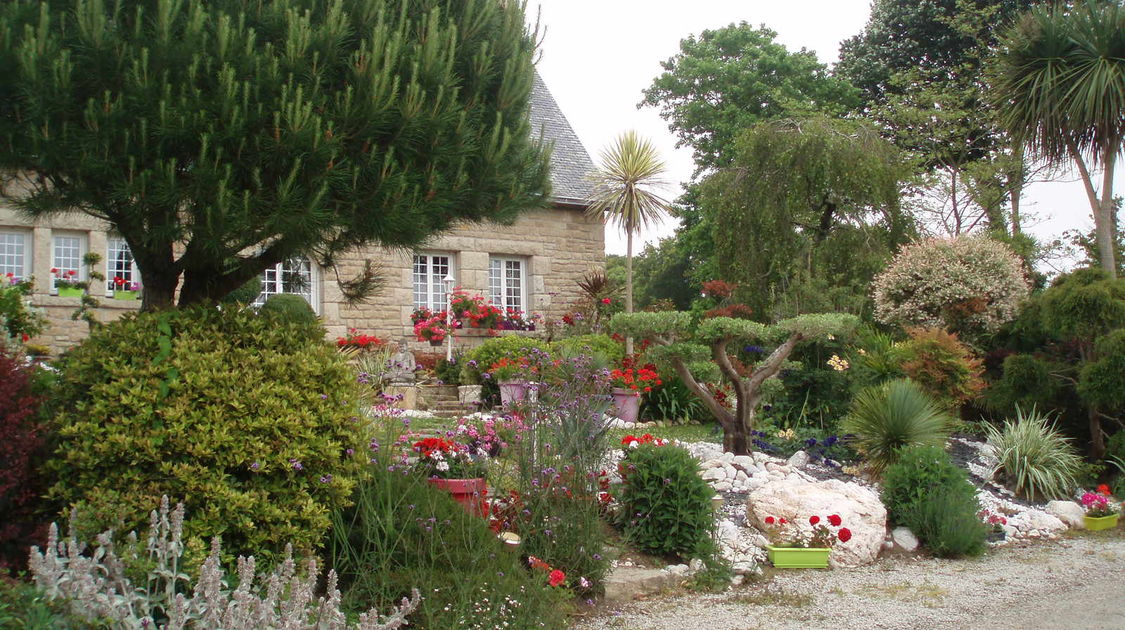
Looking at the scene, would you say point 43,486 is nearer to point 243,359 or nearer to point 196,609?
point 243,359

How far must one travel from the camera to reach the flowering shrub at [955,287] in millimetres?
10961

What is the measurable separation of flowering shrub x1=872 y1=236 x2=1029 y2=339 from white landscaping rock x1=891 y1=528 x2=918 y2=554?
534 cm

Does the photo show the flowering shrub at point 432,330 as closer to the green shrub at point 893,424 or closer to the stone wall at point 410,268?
the stone wall at point 410,268

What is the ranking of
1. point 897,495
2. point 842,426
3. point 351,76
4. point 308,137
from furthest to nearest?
point 842,426 < point 897,495 < point 351,76 < point 308,137

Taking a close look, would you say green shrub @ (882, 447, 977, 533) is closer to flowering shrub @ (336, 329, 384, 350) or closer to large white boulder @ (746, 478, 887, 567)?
large white boulder @ (746, 478, 887, 567)

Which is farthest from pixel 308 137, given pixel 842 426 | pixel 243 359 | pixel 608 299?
pixel 608 299

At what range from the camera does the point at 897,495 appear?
6457 millimetres

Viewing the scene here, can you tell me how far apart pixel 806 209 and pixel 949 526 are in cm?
1055

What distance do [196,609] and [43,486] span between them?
1.37 m

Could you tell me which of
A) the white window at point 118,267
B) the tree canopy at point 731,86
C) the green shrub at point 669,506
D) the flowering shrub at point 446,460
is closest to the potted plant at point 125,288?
the white window at point 118,267

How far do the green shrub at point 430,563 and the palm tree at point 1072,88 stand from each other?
10.5 metres

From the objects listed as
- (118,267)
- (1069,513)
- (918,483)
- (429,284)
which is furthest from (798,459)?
(118,267)

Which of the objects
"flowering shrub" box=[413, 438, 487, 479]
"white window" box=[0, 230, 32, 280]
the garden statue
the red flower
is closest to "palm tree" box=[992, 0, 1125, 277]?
the garden statue

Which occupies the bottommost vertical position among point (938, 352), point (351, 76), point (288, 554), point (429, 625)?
point (429, 625)
